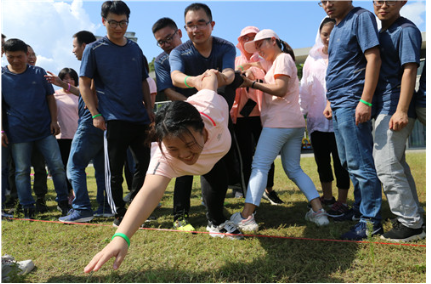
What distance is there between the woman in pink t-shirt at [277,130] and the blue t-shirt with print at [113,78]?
3.72ft

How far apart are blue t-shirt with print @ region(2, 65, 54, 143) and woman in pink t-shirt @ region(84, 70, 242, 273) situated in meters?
2.51

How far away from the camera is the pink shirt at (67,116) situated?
16.9ft

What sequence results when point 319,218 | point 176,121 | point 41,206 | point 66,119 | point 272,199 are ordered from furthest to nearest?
point 66,119 → point 41,206 → point 272,199 → point 319,218 → point 176,121

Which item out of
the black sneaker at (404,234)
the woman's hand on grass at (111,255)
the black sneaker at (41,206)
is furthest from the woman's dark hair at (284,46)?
the black sneaker at (41,206)

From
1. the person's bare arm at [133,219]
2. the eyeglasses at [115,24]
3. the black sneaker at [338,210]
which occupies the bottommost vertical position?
the black sneaker at [338,210]

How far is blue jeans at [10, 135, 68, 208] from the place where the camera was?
A: 13.7ft

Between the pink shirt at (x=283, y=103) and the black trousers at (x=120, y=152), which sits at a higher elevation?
the pink shirt at (x=283, y=103)

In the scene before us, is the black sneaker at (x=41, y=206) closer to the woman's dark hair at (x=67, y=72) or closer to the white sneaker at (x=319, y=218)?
the woman's dark hair at (x=67, y=72)

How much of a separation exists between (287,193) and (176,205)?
7.16 ft

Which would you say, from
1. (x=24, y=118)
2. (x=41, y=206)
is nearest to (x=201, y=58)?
(x=24, y=118)

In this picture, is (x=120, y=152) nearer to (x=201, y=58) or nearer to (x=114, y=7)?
(x=201, y=58)

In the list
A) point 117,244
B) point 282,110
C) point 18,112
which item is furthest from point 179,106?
point 18,112

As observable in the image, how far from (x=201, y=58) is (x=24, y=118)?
2253 mm

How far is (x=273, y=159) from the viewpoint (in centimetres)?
341
